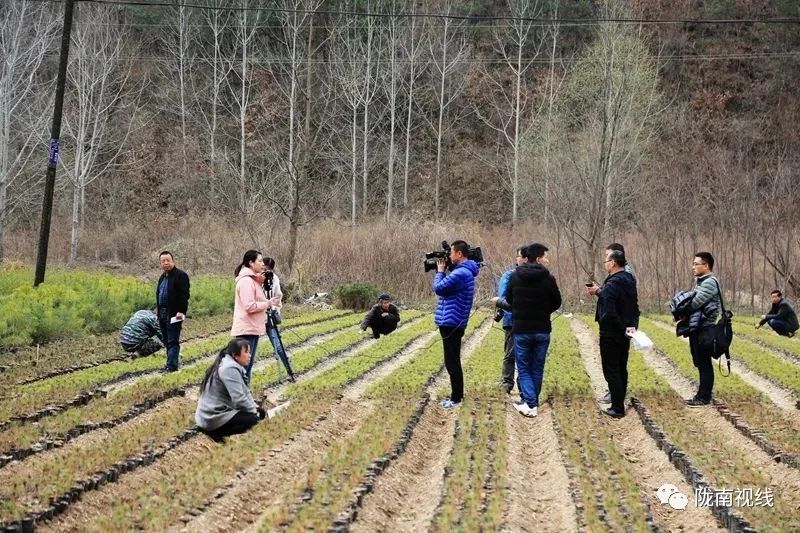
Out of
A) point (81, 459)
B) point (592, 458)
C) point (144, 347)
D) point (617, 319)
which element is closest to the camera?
point (81, 459)

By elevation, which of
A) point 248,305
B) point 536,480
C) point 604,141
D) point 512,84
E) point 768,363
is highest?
point 512,84

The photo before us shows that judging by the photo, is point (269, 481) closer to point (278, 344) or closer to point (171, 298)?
point (278, 344)

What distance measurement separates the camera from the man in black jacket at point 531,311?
1120 cm

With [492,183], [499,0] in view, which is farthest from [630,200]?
[499,0]

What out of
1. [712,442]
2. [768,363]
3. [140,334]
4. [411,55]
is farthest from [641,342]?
[411,55]

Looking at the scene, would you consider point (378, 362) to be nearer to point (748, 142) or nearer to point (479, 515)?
point (479, 515)

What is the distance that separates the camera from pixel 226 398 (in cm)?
936

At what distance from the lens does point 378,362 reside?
15.7m

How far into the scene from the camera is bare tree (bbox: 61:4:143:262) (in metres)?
37.4

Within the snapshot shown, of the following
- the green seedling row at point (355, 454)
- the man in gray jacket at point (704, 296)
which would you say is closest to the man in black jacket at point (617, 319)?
the man in gray jacket at point (704, 296)

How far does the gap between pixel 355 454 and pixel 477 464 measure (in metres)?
1.20

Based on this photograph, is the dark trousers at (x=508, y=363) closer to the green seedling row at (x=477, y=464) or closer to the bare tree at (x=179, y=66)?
the green seedling row at (x=477, y=464)

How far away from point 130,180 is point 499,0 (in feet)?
85.0

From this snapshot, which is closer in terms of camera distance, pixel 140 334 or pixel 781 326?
pixel 140 334
